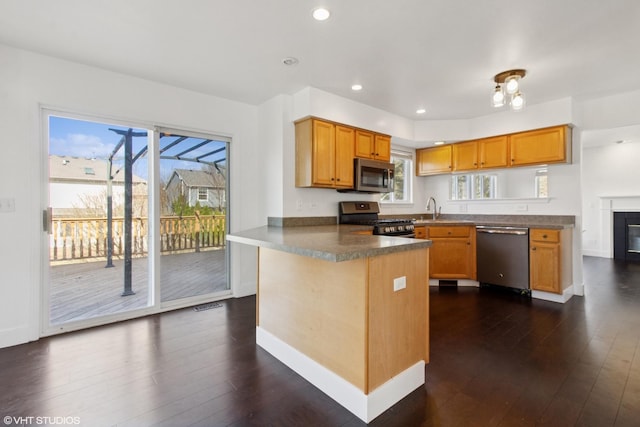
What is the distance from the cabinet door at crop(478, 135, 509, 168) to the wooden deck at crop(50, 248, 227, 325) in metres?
3.93

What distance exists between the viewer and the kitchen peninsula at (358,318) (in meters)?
1.66

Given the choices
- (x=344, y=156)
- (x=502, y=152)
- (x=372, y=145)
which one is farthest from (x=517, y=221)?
(x=344, y=156)

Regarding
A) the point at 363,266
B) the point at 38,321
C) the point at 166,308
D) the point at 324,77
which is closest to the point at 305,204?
the point at 324,77

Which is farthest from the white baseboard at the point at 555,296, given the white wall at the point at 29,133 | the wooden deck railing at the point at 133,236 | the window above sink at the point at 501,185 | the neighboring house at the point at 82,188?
the white wall at the point at 29,133

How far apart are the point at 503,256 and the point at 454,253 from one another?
587 millimetres

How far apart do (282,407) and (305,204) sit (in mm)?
2429

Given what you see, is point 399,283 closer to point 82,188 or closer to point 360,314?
point 360,314

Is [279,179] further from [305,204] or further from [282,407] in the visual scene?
[282,407]

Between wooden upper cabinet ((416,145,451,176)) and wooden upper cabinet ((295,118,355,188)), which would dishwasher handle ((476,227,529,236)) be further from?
wooden upper cabinet ((295,118,355,188))

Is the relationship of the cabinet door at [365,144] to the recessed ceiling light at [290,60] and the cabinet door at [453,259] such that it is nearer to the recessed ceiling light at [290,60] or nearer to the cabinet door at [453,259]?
the recessed ceiling light at [290,60]

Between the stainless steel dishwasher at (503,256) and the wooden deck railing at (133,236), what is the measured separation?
3.48m

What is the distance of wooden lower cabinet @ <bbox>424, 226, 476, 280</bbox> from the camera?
4.23 metres

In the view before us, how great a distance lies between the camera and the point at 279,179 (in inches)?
145

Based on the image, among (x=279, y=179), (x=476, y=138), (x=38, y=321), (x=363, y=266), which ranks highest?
(x=476, y=138)
